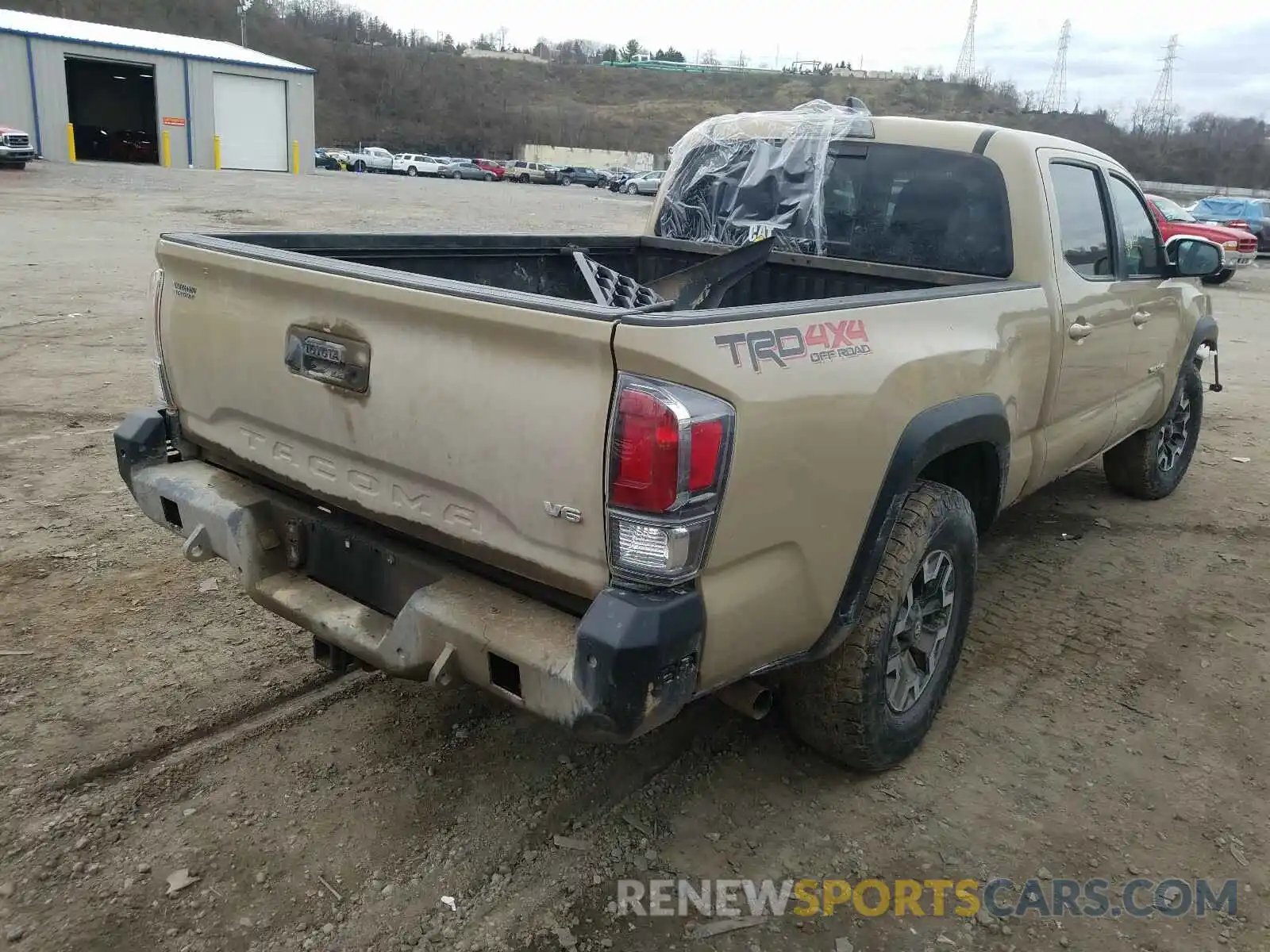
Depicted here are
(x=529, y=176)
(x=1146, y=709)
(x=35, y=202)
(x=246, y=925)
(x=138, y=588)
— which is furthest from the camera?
(x=529, y=176)

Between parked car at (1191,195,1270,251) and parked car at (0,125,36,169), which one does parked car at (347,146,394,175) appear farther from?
parked car at (1191,195,1270,251)

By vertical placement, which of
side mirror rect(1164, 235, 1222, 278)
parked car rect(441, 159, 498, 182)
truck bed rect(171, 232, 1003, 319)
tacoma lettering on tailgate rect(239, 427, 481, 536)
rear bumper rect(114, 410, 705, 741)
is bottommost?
parked car rect(441, 159, 498, 182)

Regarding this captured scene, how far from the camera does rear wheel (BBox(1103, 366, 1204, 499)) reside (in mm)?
5641

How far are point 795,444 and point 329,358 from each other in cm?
121

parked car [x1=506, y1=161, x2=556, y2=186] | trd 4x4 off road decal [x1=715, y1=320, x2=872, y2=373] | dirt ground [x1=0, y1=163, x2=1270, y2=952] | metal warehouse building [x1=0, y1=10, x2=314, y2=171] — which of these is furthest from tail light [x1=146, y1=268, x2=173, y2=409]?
parked car [x1=506, y1=161, x2=556, y2=186]

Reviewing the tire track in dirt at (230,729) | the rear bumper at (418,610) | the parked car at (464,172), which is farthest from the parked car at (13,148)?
the tire track in dirt at (230,729)

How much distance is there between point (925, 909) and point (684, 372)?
1.57m

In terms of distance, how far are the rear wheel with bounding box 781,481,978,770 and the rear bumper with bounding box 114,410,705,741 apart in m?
0.73

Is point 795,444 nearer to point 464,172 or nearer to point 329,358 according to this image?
point 329,358

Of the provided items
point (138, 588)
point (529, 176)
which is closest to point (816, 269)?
point (138, 588)

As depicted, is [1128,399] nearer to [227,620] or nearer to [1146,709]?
[1146,709]

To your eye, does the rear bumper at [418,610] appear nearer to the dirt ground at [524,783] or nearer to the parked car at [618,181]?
the dirt ground at [524,783]

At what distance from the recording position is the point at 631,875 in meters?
2.65

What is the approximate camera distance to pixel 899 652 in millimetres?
3068
